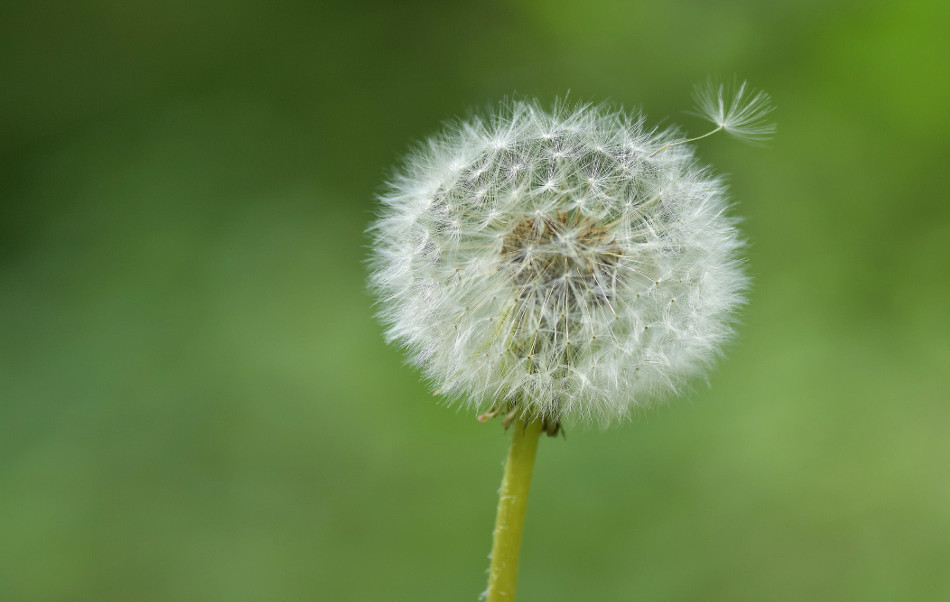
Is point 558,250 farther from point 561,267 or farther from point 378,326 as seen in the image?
point 378,326

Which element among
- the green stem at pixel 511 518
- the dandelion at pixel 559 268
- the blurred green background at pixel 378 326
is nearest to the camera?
the green stem at pixel 511 518

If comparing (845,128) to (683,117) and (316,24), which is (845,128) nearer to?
(683,117)

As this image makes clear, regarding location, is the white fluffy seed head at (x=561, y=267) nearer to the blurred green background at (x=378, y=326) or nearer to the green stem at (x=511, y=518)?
the green stem at (x=511, y=518)

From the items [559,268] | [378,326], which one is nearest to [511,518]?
[559,268]

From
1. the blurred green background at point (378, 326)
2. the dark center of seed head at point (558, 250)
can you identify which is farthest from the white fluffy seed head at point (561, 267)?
the blurred green background at point (378, 326)

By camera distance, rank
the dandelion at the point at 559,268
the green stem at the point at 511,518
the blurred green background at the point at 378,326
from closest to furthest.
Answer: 1. the green stem at the point at 511,518
2. the dandelion at the point at 559,268
3. the blurred green background at the point at 378,326

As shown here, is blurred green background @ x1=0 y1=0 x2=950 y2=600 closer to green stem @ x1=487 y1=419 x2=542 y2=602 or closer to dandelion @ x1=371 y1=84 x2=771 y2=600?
dandelion @ x1=371 y1=84 x2=771 y2=600

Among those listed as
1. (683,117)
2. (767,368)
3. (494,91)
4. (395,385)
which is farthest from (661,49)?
(395,385)
